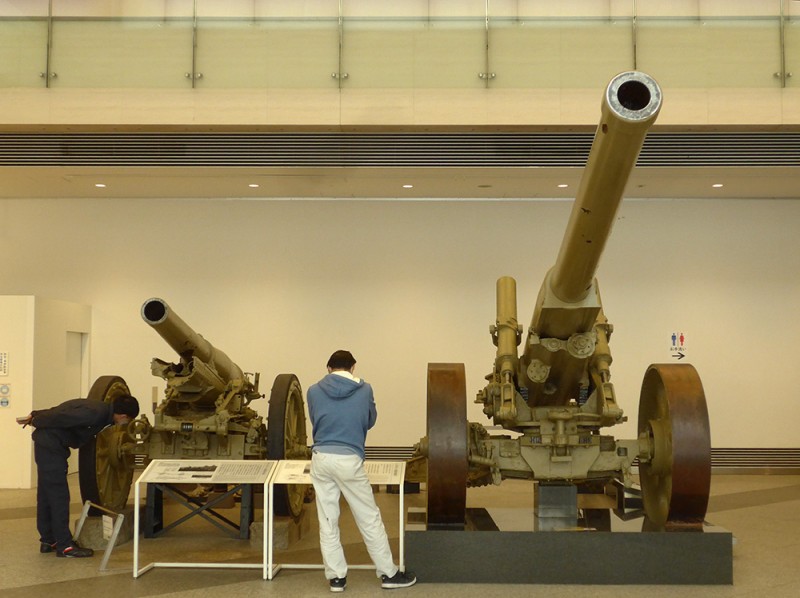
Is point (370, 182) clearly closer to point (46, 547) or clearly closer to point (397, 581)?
point (46, 547)

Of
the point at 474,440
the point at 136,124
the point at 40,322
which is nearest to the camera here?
the point at 474,440

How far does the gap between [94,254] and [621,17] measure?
23.8 feet

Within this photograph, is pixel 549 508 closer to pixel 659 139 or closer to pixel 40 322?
pixel 659 139

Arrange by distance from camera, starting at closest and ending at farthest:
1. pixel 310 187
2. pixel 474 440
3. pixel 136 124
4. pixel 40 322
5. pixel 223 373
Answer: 1. pixel 474 440
2. pixel 223 373
3. pixel 136 124
4. pixel 40 322
5. pixel 310 187

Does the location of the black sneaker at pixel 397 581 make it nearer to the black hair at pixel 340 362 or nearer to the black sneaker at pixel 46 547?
the black hair at pixel 340 362

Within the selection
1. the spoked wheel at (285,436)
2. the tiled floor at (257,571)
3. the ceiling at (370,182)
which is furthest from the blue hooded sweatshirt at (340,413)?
the ceiling at (370,182)

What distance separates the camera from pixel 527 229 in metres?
12.8

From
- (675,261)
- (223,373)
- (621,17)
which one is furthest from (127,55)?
Result: (675,261)

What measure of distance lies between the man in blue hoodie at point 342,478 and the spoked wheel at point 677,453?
1.92 metres

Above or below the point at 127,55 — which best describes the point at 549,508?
below

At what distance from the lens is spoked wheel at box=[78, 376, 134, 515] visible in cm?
775

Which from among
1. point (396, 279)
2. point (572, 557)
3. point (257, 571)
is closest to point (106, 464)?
point (257, 571)

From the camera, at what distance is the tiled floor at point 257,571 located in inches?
239

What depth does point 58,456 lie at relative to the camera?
282 inches
